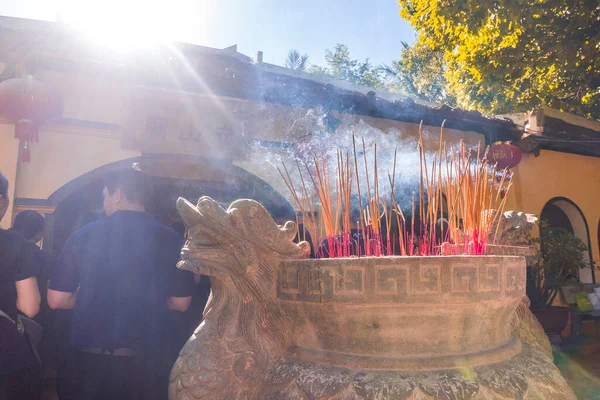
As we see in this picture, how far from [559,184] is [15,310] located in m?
7.87

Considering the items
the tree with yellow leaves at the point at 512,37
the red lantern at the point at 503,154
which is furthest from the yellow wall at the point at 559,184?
the tree with yellow leaves at the point at 512,37

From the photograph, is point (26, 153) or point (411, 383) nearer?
point (411, 383)

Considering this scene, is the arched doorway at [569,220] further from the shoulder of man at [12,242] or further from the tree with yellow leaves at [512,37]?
the shoulder of man at [12,242]

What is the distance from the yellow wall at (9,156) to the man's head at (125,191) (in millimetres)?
2890

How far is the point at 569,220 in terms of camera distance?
7.96 meters

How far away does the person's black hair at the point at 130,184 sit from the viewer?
2.14 meters

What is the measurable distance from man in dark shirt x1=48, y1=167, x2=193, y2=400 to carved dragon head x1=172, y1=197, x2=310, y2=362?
0.70 metres

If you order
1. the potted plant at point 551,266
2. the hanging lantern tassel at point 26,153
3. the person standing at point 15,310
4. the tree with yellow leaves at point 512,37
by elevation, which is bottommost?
the potted plant at point 551,266

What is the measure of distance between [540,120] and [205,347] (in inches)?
270

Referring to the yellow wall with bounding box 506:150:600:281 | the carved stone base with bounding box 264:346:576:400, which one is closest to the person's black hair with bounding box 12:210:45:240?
the carved stone base with bounding box 264:346:576:400

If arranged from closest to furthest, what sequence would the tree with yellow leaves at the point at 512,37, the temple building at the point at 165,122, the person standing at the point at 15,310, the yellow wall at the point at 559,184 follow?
the person standing at the point at 15,310, the temple building at the point at 165,122, the tree with yellow leaves at the point at 512,37, the yellow wall at the point at 559,184

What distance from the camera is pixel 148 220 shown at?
7.03ft

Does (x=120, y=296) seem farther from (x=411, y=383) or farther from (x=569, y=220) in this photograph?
(x=569, y=220)

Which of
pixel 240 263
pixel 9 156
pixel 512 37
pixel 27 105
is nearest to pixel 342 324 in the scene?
pixel 240 263
